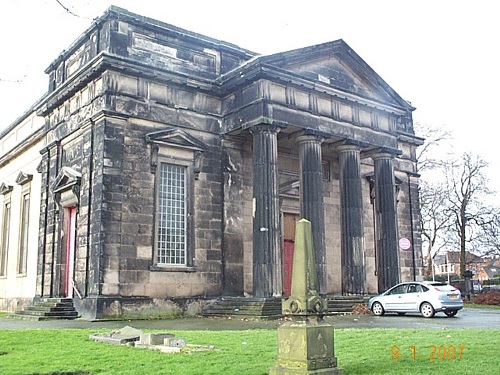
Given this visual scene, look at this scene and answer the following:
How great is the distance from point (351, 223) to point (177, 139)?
7.99 metres

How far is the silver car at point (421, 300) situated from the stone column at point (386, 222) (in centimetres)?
315

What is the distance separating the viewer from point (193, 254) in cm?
2164

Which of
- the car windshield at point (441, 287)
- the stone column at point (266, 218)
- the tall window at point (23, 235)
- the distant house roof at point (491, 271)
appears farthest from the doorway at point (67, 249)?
the distant house roof at point (491, 271)

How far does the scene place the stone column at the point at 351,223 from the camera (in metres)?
23.1

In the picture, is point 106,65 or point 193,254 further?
point 193,254

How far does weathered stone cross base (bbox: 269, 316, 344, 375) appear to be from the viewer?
7594 mm

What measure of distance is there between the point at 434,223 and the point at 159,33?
35.7 m

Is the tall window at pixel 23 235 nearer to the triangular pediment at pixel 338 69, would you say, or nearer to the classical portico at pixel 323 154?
the classical portico at pixel 323 154

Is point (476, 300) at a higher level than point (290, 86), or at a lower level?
lower

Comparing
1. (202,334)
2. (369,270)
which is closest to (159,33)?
(202,334)

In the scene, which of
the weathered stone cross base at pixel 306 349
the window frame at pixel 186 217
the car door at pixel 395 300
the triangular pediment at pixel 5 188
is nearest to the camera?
the weathered stone cross base at pixel 306 349

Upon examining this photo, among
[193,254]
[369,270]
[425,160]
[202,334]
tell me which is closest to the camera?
[202,334]

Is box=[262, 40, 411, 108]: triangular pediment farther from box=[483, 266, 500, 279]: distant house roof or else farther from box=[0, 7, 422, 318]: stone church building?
box=[483, 266, 500, 279]: distant house roof

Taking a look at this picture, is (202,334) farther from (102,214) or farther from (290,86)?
(290,86)
